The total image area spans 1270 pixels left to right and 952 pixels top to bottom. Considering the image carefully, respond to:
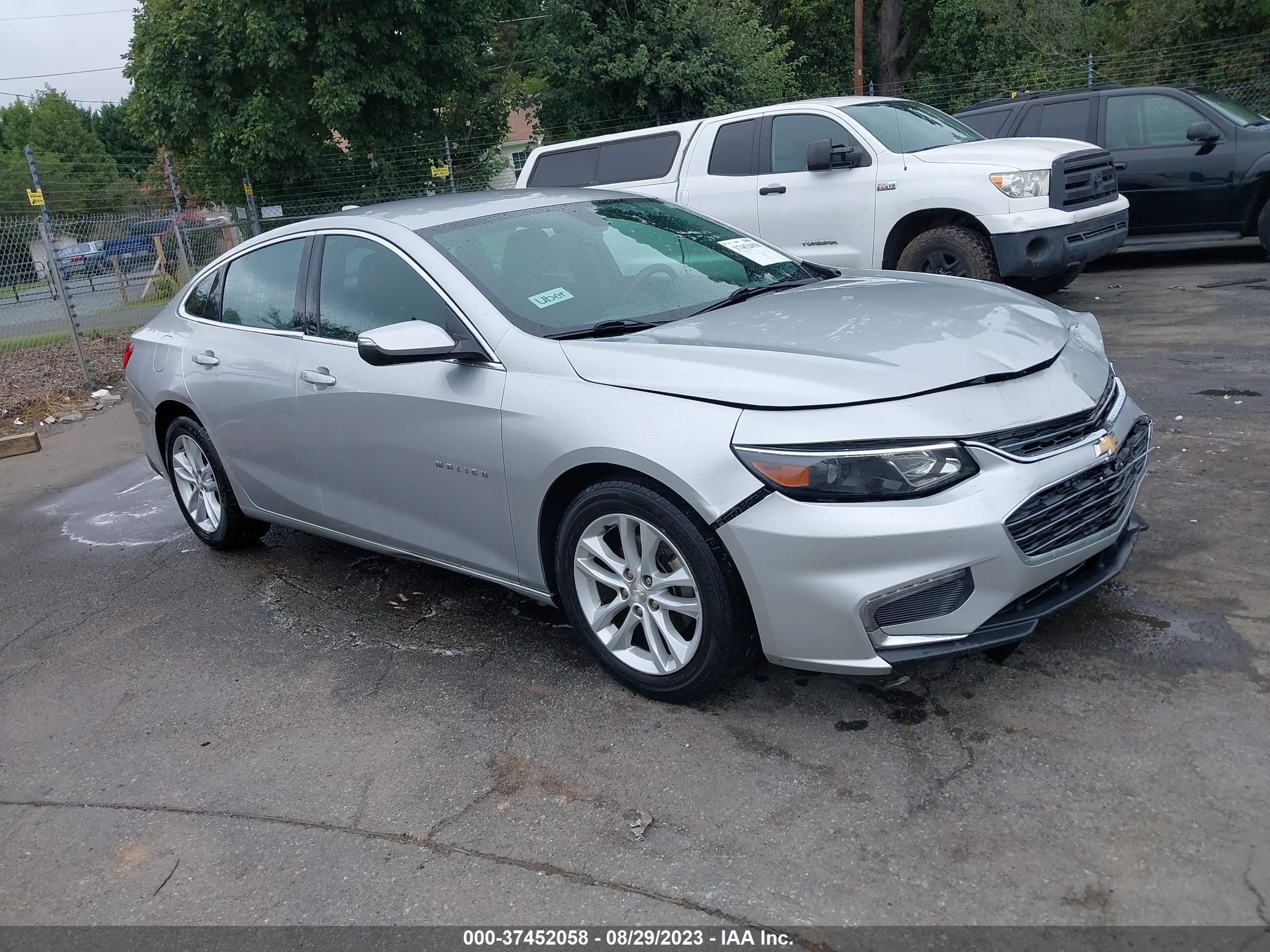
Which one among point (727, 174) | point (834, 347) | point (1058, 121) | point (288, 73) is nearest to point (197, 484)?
point (834, 347)

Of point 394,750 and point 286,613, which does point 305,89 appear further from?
point 394,750

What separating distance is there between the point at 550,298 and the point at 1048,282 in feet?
22.8

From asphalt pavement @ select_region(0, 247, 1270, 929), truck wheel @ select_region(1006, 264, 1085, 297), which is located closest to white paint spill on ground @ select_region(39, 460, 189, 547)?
asphalt pavement @ select_region(0, 247, 1270, 929)

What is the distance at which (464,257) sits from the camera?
4020mm

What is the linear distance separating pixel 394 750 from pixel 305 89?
19188mm

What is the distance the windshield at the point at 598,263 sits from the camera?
387 centimetres

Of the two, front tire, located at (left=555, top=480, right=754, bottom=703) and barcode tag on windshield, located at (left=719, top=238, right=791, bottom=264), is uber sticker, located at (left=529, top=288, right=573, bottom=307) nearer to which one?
front tire, located at (left=555, top=480, right=754, bottom=703)

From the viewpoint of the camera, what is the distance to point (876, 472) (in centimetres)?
295

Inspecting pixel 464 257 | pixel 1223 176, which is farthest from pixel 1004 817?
pixel 1223 176

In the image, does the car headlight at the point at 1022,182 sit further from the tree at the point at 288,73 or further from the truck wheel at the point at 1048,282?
the tree at the point at 288,73

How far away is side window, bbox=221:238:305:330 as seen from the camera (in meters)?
4.69

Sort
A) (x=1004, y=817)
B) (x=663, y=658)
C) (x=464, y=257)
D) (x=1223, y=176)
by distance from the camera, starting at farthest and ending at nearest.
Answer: (x=1223, y=176)
(x=464, y=257)
(x=663, y=658)
(x=1004, y=817)

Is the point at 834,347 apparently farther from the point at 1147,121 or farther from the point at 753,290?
the point at 1147,121

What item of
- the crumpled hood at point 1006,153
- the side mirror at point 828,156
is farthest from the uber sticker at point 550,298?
the crumpled hood at point 1006,153
